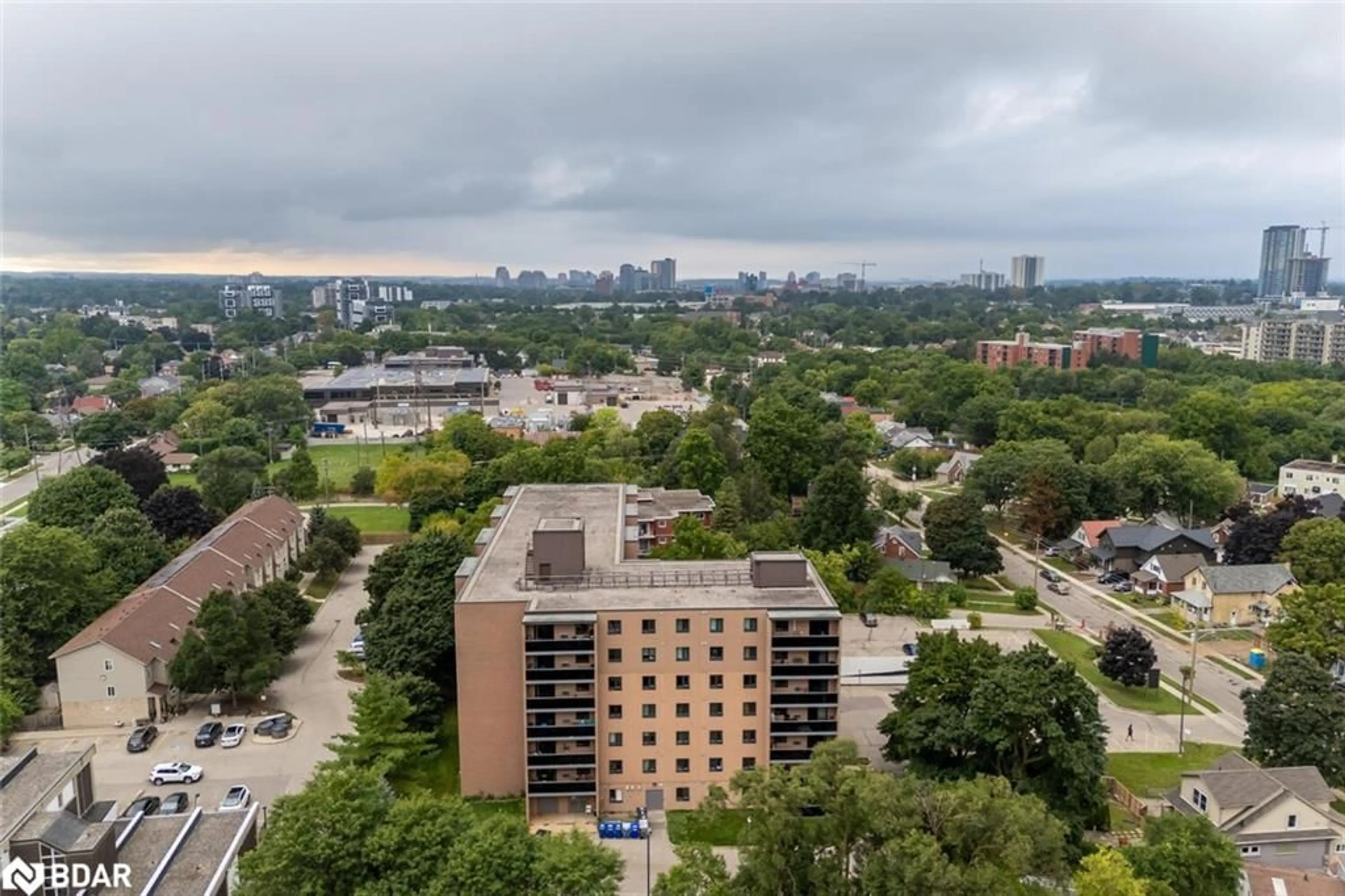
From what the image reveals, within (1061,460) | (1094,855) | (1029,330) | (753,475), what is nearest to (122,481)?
(753,475)

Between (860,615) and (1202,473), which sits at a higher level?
(1202,473)

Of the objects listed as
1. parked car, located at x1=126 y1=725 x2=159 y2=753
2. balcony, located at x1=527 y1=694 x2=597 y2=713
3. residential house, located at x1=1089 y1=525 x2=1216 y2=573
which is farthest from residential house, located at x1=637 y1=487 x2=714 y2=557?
residential house, located at x1=1089 y1=525 x2=1216 y2=573

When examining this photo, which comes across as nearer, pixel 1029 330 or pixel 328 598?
pixel 328 598

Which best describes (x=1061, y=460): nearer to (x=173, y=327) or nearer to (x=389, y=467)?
(x=389, y=467)

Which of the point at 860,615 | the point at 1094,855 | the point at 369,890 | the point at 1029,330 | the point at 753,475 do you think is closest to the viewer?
the point at 369,890

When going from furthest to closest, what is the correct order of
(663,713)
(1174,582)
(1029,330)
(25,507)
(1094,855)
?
(1029,330), (25,507), (1174,582), (663,713), (1094,855)

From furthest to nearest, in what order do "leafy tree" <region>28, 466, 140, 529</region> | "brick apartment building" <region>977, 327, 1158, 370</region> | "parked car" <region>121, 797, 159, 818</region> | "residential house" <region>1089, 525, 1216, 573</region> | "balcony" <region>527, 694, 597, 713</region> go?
"brick apartment building" <region>977, 327, 1158, 370</region> → "residential house" <region>1089, 525, 1216, 573</region> → "leafy tree" <region>28, 466, 140, 529</region> → "balcony" <region>527, 694, 597, 713</region> → "parked car" <region>121, 797, 159, 818</region>

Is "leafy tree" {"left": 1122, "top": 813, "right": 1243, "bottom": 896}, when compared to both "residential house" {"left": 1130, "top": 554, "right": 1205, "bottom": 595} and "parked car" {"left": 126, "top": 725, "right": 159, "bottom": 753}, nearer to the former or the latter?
"residential house" {"left": 1130, "top": 554, "right": 1205, "bottom": 595}
